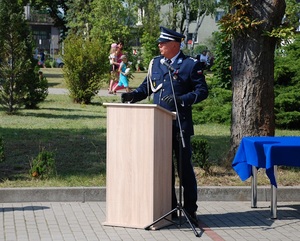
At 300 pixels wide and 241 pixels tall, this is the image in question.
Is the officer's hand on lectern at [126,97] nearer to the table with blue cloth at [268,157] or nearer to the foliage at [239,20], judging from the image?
the table with blue cloth at [268,157]

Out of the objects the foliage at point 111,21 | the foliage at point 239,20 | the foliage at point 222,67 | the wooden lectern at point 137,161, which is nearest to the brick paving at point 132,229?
the wooden lectern at point 137,161

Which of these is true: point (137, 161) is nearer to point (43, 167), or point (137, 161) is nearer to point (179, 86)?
point (179, 86)

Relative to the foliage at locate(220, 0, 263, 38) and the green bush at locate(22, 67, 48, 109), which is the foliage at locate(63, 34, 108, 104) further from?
the foliage at locate(220, 0, 263, 38)

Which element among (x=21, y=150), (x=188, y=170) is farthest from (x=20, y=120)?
(x=188, y=170)

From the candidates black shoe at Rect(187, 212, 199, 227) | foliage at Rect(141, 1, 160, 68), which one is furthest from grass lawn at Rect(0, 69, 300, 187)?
foliage at Rect(141, 1, 160, 68)

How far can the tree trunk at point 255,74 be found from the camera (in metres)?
12.0

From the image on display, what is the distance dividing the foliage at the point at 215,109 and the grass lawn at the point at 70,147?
37 centimetres

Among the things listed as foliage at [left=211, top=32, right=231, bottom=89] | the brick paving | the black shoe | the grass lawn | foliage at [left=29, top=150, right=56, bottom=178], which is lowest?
the brick paving

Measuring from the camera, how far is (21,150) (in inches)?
545

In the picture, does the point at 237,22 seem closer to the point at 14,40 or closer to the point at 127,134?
the point at 127,134

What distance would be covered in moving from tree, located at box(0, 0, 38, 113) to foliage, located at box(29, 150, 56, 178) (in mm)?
9449

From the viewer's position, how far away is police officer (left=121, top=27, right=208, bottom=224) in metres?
9.21

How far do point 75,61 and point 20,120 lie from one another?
5.90 meters

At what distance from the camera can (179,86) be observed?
9.29 metres
